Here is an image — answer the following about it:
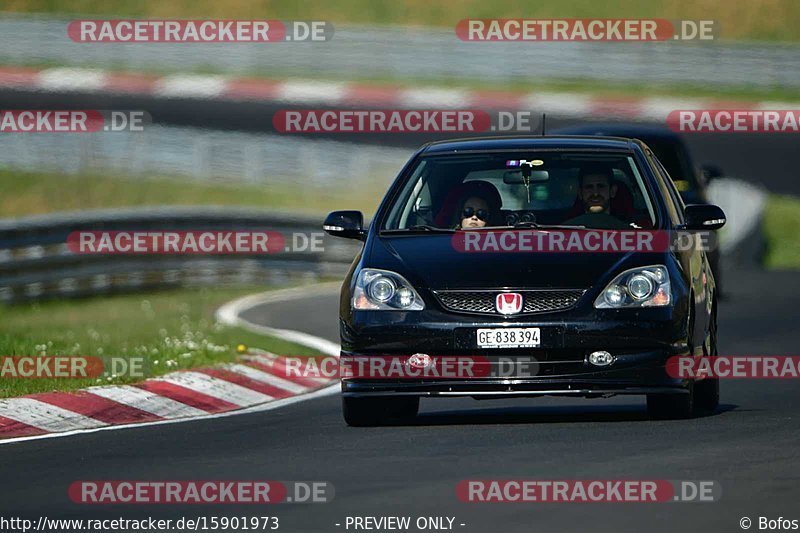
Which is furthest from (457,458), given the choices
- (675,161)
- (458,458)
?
(675,161)

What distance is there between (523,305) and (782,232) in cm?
1841

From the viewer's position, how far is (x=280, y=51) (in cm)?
4012

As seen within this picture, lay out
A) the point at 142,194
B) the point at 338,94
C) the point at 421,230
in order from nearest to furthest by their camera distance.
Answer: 1. the point at 421,230
2. the point at 142,194
3. the point at 338,94

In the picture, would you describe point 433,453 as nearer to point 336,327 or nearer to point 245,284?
point 336,327

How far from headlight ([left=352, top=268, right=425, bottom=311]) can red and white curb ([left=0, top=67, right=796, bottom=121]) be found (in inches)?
942

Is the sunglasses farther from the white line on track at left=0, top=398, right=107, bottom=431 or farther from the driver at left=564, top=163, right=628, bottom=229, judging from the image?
the white line on track at left=0, top=398, right=107, bottom=431

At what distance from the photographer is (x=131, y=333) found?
677 inches

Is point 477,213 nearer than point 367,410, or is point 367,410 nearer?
point 367,410

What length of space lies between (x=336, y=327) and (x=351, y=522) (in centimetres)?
1069

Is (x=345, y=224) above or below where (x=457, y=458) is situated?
above

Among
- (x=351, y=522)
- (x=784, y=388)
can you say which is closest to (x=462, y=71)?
(x=784, y=388)

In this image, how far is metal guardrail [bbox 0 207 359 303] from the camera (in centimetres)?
2072

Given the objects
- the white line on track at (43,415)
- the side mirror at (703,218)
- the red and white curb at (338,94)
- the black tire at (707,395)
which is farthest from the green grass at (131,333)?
the red and white curb at (338,94)

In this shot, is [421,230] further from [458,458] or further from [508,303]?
[458,458]
